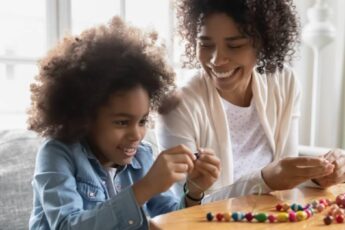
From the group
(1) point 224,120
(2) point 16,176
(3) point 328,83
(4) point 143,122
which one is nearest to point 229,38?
(1) point 224,120

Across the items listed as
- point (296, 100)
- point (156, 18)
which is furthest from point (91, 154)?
point (156, 18)

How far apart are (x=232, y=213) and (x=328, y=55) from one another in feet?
6.33

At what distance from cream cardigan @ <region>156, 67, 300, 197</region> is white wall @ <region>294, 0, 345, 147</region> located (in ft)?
3.90

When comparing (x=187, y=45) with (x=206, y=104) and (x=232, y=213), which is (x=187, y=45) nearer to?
(x=206, y=104)

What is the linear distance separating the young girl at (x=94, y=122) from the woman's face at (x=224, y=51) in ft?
0.54

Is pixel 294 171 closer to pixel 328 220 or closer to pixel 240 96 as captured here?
pixel 328 220

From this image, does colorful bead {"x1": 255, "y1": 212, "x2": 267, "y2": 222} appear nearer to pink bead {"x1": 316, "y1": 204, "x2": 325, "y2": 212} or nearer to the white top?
pink bead {"x1": 316, "y1": 204, "x2": 325, "y2": 212}

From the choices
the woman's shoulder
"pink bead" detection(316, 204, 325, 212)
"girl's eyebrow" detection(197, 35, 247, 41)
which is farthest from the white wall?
"pink bead" detection(316, 204, 325, 212)

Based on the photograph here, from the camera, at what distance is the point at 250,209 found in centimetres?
90

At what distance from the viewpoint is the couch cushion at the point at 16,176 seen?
4.37ft

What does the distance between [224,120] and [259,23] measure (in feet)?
0.89

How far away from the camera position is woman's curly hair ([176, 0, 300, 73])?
1254 mm

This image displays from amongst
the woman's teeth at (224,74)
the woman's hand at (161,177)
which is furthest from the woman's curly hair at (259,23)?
the woman's hand at (161,177)

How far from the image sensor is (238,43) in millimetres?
1246
